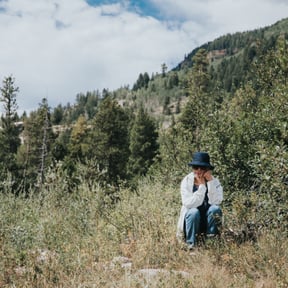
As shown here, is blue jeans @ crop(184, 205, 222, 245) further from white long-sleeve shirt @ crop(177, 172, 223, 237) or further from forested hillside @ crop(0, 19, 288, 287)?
forested hillside @ crop(0, 19, 288, 287)

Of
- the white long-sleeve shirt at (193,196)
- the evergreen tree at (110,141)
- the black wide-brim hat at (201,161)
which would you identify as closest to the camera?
the white long-sleeve shirt at (193,196)

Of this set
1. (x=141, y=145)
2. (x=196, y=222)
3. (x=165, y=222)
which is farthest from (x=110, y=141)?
(x=196, y=222)

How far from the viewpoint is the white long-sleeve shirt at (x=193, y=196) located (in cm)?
608

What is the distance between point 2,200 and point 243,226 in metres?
3.75

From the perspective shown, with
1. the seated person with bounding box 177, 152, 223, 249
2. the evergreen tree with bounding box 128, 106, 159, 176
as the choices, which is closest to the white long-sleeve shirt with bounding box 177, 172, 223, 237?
the seated person with bounding box 177, 152, 223, 249

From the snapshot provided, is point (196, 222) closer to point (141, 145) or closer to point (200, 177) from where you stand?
point (200, 177)

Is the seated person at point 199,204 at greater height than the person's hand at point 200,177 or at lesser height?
lesser

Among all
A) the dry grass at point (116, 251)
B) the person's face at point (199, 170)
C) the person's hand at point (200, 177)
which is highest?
the person's face at point (199, 170)

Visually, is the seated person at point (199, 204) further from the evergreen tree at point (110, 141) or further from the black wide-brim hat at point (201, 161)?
the evergreen tree at point (110, 141)

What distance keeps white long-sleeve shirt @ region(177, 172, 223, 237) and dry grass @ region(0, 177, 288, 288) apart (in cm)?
31

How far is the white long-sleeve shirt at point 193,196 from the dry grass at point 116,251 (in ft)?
1.00

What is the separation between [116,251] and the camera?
574 cm

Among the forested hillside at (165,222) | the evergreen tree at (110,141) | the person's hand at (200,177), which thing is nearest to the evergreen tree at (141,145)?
the evergreen tree at (110,141)

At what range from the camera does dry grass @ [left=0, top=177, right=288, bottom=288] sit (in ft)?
15.2
